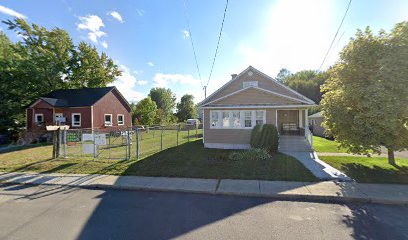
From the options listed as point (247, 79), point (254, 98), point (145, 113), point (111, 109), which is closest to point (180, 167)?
point (254, 98)

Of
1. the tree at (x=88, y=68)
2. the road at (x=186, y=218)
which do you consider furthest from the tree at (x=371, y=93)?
the tree at (x=88, y=68)

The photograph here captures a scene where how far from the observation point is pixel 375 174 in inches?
295

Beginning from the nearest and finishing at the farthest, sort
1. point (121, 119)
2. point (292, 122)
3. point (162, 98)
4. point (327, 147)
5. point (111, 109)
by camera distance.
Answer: point (327, 147) → point (292, 122) → point (111, 109) → point (121, 119) → point (162, 98)

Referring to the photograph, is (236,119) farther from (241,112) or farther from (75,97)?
(75,97)

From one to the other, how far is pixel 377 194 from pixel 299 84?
5371cm

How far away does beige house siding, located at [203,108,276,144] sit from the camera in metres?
13.4

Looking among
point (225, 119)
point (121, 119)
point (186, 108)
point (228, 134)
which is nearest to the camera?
point (228, 134)

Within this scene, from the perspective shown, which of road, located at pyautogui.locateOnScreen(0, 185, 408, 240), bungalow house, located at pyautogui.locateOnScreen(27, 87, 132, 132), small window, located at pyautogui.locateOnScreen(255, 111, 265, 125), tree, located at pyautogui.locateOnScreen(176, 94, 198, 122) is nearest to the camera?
road, located at pyautogui.locateOnScreen(0, 185, 408, 240)

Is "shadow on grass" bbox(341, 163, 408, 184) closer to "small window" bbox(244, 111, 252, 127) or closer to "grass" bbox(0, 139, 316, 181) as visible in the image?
"grass" bbox(0, 139, 316, 181)

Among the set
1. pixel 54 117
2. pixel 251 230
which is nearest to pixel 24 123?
pixel 54 117

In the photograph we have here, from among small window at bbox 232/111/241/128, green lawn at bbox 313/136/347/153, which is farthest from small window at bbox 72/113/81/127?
green lawn at bbox 313/136/347/153

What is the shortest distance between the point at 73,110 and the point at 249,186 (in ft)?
73.5

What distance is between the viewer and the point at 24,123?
23609mm

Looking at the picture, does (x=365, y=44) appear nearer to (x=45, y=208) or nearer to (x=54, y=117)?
(x=45, y=208)
